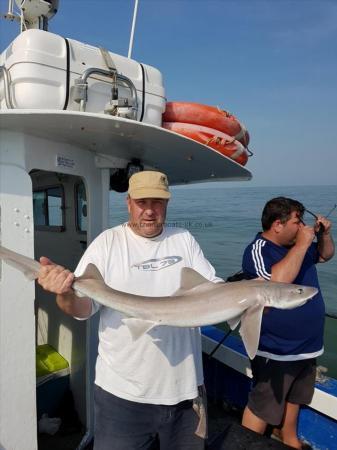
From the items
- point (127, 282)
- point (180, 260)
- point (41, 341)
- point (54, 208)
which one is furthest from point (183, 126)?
point (41, 341)

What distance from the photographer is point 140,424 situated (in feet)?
8.33

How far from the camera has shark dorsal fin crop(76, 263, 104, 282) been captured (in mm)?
2326

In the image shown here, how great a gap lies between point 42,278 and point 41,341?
407 cm

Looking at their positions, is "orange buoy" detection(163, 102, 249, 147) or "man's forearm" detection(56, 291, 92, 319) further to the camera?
"orange buoy" detection(163, 102, 249, 147)

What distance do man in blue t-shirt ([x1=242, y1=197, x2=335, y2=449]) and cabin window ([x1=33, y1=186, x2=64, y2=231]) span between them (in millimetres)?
2906

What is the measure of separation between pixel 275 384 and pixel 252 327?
1390 millimetres

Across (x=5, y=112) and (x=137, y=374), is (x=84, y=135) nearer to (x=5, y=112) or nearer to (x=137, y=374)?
(x=5, y=112)

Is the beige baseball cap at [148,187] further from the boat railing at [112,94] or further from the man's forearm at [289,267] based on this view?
the man's forearm at [289,267]

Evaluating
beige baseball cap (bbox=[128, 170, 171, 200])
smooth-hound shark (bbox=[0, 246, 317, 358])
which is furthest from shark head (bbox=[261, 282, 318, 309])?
beige baseball cap (bbox=[128, 170, 171, 200])

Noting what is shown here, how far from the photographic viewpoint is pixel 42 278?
7.63 feet

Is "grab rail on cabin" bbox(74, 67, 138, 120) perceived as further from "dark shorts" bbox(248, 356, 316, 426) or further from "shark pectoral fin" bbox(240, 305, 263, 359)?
"dark shorts" bbox(248, 356, 316, 426)

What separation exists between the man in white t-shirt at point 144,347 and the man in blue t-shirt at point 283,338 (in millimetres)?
836

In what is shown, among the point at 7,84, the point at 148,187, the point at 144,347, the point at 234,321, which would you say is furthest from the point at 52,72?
the point at 234,321

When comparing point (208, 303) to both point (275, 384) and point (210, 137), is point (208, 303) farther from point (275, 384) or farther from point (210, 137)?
point (210, 137)
